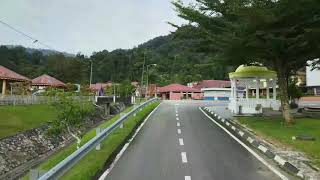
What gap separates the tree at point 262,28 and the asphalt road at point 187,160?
19.9 ft

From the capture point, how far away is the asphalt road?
11203mm

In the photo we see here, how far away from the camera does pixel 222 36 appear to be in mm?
24766

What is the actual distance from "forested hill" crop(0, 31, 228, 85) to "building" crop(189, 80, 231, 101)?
156 inches

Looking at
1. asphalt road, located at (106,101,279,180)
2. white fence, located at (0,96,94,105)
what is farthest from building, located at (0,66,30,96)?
asphalt road, located at (106,101,279,180)

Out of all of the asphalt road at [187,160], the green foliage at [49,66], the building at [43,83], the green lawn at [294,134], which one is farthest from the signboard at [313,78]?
the green foliage at [49,66]

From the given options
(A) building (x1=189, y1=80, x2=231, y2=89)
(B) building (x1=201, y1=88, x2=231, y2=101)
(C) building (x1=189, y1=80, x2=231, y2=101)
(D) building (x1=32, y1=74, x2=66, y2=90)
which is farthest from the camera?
(A) building (x1=189, y1=80, x2=231, y2=89)

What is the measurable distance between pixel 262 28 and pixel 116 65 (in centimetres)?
11791

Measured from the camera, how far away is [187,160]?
44.5ft

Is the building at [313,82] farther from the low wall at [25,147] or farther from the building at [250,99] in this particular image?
the low wall at [25,147]

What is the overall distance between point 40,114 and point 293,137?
91.1 feet

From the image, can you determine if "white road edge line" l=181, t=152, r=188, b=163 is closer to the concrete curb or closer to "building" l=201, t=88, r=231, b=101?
the concrete curb

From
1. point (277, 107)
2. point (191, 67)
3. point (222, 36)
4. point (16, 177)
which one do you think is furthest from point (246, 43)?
point (191, 67)

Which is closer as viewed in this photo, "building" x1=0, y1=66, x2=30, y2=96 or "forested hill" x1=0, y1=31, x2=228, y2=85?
"building" x1=0, y1=66, x2=30, y2=96

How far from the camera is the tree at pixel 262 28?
21.9 metres
